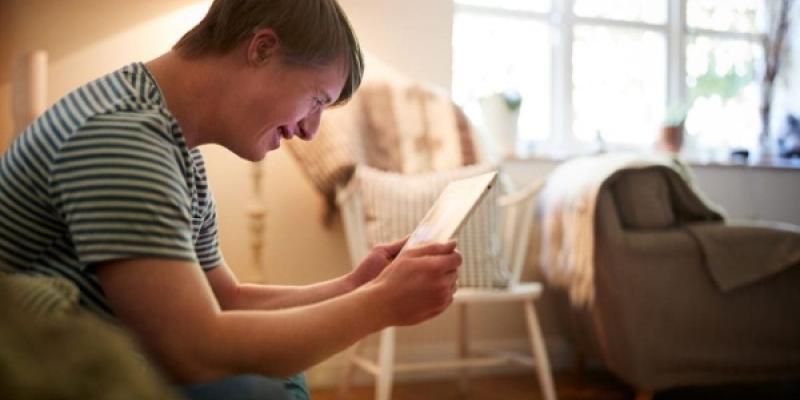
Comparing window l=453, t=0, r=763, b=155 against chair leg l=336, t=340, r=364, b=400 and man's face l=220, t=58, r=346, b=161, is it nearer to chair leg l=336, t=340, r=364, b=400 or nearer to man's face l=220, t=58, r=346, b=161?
chair leg l=336, t=340, r=364, b=400

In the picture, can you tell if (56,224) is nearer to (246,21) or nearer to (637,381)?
(246,21)

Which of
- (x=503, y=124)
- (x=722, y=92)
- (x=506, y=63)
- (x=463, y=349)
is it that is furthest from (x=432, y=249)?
(x=722, y=92)

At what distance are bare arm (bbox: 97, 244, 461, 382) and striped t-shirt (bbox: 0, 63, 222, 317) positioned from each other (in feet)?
0.08

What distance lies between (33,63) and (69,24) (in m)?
0.41

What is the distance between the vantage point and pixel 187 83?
82 cm

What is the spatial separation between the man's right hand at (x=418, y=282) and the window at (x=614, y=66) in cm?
213

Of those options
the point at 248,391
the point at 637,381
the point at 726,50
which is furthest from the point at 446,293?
the point at 726,50

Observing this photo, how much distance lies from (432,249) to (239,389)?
0.28m

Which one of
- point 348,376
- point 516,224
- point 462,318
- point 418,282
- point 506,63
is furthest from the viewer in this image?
point 506,63

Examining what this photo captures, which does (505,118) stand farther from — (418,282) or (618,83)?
(418,282)

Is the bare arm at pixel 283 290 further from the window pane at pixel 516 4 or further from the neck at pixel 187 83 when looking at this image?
the window pane at pixel 516 4

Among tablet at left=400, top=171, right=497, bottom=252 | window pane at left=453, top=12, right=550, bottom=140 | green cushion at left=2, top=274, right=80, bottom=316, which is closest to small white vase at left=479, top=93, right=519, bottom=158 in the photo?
window pane at left=453, top=12, right=550, bottom=140

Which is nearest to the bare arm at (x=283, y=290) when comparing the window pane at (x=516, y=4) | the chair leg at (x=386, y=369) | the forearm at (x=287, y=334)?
the forearm at (x=287, y=334)

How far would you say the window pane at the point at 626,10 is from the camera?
10.2 feet
